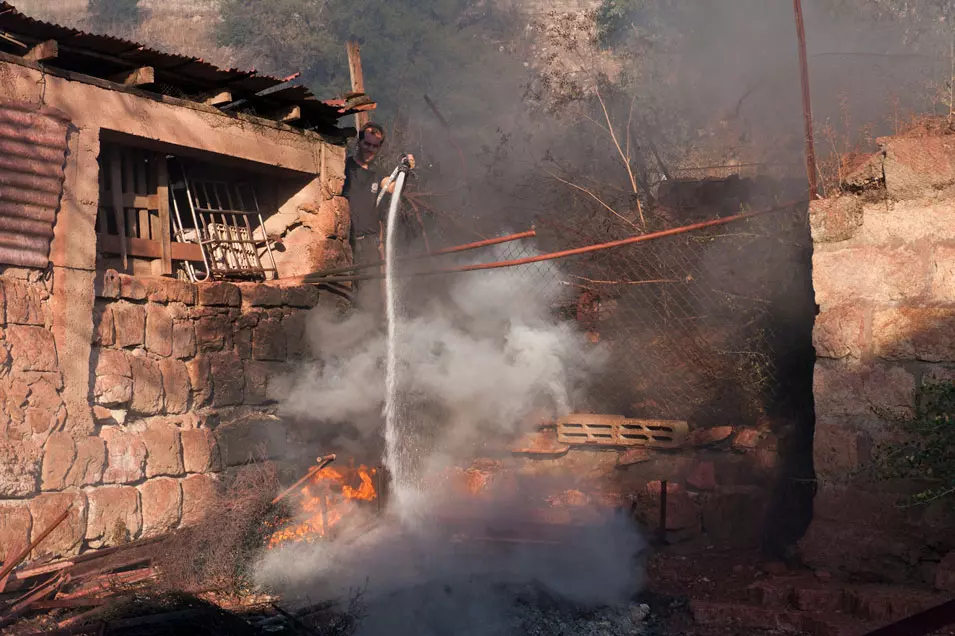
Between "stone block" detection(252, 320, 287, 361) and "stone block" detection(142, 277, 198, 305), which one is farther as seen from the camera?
"stone block" detection(252, 320, 287, 361)

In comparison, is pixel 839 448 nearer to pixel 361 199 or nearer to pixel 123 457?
pixel 123 457

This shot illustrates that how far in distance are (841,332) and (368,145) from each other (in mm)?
5886

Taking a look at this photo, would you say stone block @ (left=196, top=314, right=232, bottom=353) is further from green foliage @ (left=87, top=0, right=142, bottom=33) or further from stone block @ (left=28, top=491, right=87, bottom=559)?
green foliage @ (left=87, top=0, right=142, bottom=33)

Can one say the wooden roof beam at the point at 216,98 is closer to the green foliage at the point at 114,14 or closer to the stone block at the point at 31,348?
the stone block at the point at 31,348

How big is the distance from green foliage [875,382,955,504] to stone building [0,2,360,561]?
5.67 metres

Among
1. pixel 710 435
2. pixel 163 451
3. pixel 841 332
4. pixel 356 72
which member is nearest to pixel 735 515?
pixel 710 435

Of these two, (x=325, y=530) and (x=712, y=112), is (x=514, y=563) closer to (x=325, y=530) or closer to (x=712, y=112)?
(x=325, y=530)

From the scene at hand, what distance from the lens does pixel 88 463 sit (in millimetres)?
6953

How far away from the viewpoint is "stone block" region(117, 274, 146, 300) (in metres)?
7.50

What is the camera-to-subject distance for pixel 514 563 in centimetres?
764

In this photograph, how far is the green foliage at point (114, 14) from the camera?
1410 inches

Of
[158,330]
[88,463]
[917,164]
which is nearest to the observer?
[917,164]

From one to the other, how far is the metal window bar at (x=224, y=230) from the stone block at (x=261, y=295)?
244 millimetres

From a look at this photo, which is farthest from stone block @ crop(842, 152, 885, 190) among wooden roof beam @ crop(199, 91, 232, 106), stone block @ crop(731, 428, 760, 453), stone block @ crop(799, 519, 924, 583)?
wooden roof beam @ crop(199, 91, 232, 106)
